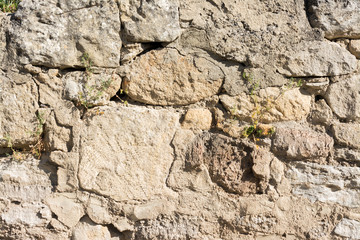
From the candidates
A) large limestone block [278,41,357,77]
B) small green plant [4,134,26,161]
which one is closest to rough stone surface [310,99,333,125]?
large limestone block [278,41,357,77]

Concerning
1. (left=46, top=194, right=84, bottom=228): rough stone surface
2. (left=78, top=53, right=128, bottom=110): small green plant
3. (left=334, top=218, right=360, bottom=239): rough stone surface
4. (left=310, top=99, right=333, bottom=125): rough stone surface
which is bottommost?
(left=46, top=194, right=84, bottom=228): rough stone surface

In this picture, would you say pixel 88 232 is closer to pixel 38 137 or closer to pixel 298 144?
pixel 38 137

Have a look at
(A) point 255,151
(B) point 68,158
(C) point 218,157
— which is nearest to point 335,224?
(A) point 255,151

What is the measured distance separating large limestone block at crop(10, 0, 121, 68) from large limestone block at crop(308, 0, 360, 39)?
1095 mm

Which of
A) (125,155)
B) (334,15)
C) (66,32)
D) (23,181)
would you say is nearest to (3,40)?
(66,32)

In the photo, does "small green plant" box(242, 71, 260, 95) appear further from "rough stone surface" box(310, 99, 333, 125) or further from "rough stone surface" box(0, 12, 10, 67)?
"rough stone surface" box(0, 12, 10, 67)

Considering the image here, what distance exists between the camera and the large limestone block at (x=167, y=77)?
2064mm

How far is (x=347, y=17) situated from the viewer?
2164mm

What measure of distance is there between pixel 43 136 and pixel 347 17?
1794 mm

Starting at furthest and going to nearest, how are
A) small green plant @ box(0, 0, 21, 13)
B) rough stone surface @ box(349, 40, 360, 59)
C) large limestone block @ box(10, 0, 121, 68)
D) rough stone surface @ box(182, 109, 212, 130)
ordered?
small green plant @ box(0, 0, 21, 13) → rough stone surface @ box(349, 40, 360, 59) → rough stone surface @ box(182, 109, 212, 130) → large limestone block @ box(10, 0, 121, 68)

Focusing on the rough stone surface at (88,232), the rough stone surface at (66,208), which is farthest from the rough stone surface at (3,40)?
the rough stone surface at (88,232)

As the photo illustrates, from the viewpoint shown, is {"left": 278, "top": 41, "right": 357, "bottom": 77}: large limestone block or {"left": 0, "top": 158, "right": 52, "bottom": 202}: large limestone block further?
{"left": 278, "top": 41, "right": 357, "bottom": 77}: large limestone block

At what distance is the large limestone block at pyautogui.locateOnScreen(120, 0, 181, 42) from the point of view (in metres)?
2.02

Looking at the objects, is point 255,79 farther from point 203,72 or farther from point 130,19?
point 130,19
